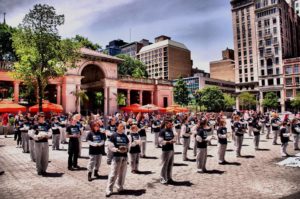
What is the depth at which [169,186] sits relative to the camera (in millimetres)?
8281

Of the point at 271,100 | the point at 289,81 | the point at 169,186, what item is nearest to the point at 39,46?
the point at 169,186

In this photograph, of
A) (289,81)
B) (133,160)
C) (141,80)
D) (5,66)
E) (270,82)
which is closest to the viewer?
(133,160)

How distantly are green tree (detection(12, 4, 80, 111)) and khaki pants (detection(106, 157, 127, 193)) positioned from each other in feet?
63.8

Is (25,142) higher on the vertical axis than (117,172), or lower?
higher

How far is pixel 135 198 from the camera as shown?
712 centimetres

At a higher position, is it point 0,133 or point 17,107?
point 17,107

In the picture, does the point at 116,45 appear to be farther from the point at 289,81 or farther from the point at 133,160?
the point at 133,160

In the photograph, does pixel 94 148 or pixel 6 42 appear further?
pixel 6 42

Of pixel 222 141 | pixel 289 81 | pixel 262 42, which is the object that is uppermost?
pixel 262 42

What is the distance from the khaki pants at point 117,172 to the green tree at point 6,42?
149ft

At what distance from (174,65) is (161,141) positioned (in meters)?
124

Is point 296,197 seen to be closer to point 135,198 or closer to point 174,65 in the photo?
point 135,198

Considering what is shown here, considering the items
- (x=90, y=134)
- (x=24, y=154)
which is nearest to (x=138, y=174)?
(x=90, y=134)

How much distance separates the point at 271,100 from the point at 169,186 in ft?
256
